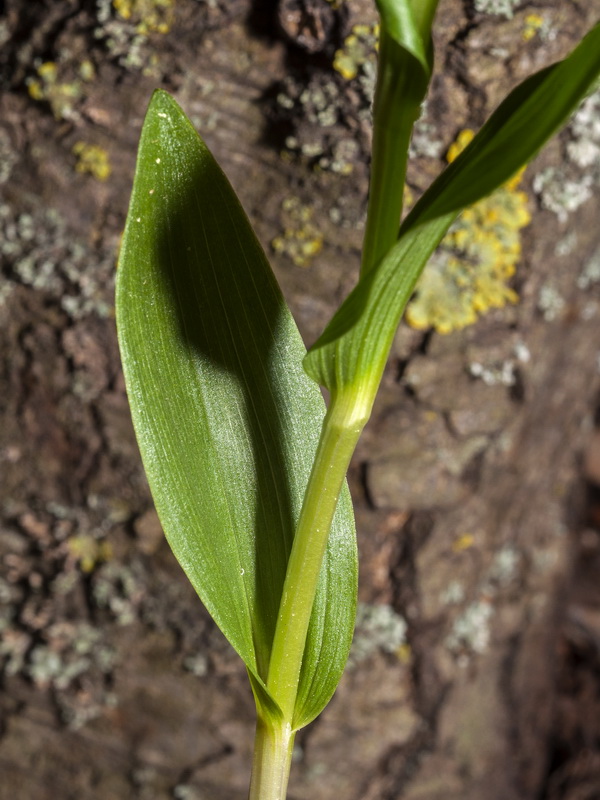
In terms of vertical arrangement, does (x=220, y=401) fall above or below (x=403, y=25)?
below

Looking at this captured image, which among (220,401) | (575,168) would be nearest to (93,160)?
(220,401)

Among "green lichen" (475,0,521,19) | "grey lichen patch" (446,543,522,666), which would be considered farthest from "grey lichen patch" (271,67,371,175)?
"grey lichen patch" (446,543,522,666)

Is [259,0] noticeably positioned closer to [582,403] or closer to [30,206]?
[30,206]

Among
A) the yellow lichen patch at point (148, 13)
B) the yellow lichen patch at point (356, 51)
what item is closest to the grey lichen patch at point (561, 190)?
the yellow lichen patch at point (356, 51)

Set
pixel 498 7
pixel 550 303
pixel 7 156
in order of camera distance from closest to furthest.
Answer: pixel 498 7 → pixel 7 156 → pixel 550 303

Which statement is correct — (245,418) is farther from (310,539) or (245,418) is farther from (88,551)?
(88,551)

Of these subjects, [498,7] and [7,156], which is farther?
[7,156]

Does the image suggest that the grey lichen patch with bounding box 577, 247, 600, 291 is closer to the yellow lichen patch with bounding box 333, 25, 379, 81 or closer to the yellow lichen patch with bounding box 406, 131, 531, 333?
the yellow lichen patch with bounding box 406, 131, 531, 333
